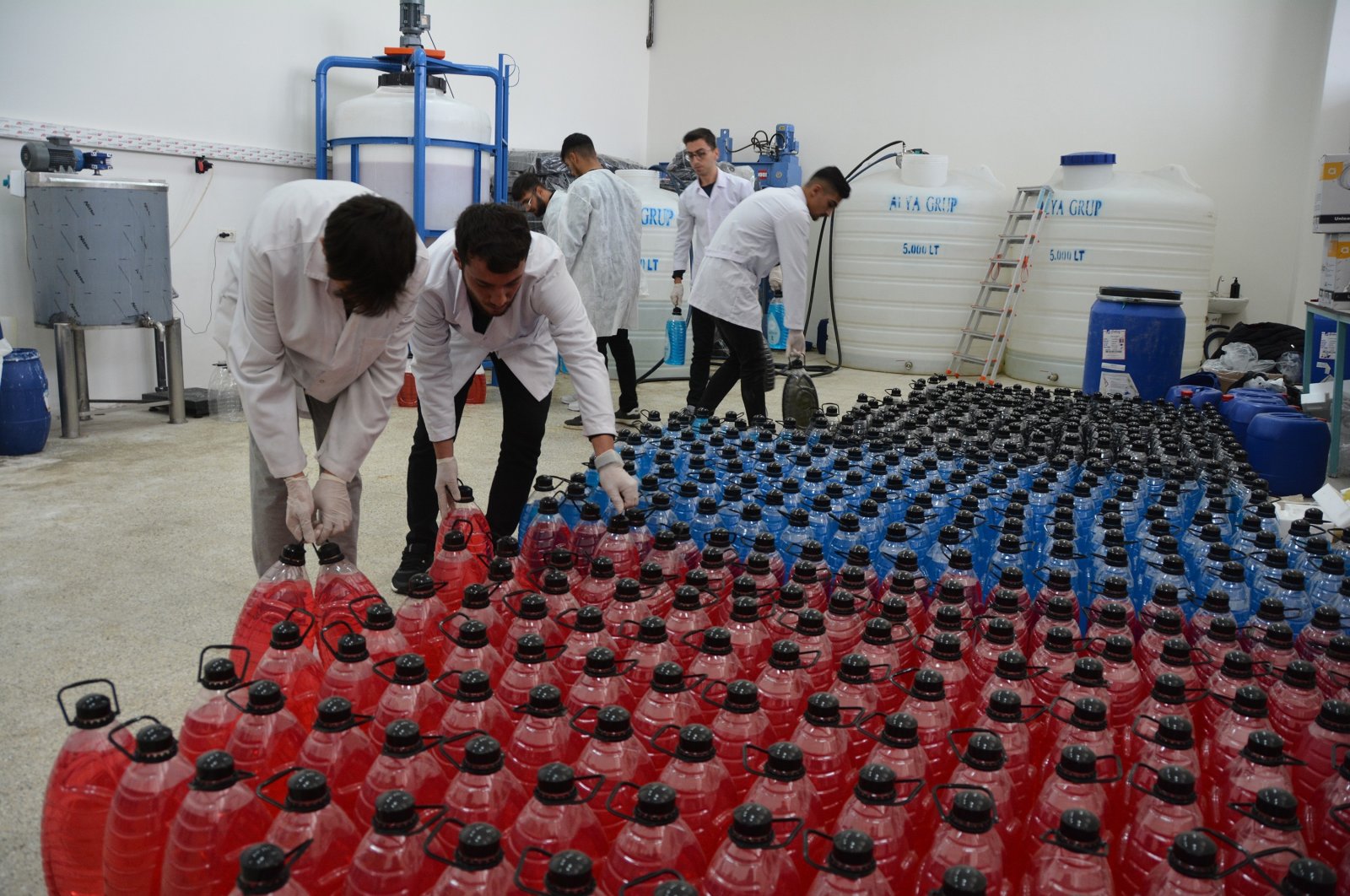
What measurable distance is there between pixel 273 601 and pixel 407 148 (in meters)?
4.06

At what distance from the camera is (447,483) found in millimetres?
2363

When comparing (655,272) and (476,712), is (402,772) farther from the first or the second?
(655,272)

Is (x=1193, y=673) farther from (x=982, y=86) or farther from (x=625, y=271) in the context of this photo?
(x=982, y=86)

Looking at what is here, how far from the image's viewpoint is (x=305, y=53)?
5582 millimetres

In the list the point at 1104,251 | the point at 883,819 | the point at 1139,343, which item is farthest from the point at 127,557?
the point at 1104,251

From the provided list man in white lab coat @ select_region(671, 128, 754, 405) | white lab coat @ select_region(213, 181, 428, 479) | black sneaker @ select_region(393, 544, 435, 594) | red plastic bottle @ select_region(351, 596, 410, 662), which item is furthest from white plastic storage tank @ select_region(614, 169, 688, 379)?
red plastic bottle @ select_region(351, 596, 410, 662)

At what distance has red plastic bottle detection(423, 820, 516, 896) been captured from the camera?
0.88 m

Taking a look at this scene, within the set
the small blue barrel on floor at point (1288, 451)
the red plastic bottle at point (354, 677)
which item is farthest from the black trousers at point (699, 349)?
the red plastic bottle at point (354, 677)

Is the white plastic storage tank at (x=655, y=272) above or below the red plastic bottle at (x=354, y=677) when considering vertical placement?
above

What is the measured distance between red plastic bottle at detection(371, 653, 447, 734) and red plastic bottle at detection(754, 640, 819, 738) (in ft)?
1.36

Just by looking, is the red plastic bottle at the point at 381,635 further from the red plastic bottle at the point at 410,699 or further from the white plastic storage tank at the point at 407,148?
the white plastic storage tank at the point at 407,148

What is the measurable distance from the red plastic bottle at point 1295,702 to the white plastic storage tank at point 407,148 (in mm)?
4750

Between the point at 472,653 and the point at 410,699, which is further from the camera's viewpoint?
the point at 472,653

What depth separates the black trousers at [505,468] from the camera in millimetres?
2631
